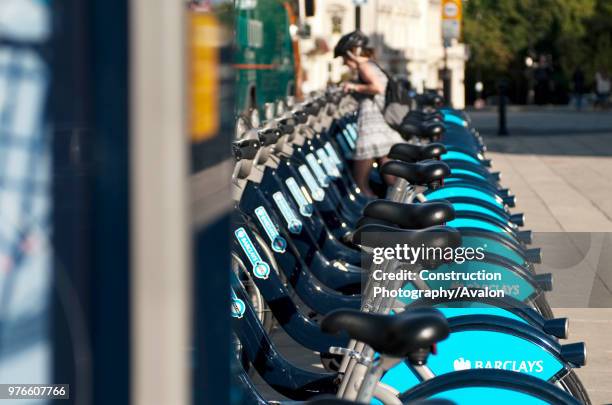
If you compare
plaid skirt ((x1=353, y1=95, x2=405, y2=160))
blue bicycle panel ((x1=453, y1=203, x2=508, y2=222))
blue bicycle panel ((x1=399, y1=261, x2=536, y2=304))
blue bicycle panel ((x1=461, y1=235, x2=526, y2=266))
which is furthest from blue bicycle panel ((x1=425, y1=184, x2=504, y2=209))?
plaid skirt ((x1=353, y1=95, x2=405, y2=160))

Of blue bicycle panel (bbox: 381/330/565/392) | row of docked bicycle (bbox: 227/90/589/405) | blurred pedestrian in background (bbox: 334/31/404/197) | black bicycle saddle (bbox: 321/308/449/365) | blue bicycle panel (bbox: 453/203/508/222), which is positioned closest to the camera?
black bicycle saddle (bbox: 321/308/449/365)

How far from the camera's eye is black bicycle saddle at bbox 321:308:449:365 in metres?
2.02

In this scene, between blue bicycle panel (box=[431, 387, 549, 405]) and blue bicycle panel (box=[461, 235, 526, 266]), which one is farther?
blue bicycle panel (box=[461, 235, 526, 266])

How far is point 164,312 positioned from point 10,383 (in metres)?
0.21

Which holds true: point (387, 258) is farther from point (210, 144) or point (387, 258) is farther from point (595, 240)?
point (595, 240)

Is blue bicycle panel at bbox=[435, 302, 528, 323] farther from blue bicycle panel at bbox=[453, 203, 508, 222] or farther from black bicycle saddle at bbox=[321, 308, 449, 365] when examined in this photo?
black bicycle saddle at bbox=[321, 308, 449, 365]

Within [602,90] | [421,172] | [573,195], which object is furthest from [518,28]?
[421,172]

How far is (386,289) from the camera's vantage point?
3.94 meters

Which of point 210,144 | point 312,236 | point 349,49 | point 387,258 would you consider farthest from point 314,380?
point 349,49

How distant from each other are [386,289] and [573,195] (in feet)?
33.8

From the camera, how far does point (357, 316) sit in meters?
2.24

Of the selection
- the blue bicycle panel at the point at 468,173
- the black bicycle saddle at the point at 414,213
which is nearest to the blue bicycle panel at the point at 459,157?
the blue bicycle panel at the point at 468,173

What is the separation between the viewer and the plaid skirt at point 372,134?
9727 mm

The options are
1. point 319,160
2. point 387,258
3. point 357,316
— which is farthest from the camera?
point 319,160
